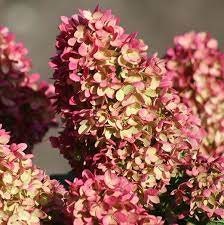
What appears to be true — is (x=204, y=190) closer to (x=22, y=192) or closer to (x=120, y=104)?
(x=120, y=104)

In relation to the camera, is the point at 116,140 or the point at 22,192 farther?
the point at 116,140

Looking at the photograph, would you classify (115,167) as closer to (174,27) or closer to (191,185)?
(191,185)

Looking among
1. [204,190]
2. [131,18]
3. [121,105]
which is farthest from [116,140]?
[131,18]

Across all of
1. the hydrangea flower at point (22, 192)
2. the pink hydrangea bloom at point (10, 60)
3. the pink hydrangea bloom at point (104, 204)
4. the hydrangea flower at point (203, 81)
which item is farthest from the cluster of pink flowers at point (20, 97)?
the pink hydrangea bloom at point (104, 204)

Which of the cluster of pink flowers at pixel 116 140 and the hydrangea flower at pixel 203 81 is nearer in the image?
the cluster of pink flowers at pixel 116 140

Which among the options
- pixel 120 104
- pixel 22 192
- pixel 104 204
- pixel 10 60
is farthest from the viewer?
pixel 10 60

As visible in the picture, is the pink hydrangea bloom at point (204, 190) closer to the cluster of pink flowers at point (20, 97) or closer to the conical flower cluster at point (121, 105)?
the conical flower cluster at point (121, 105)
